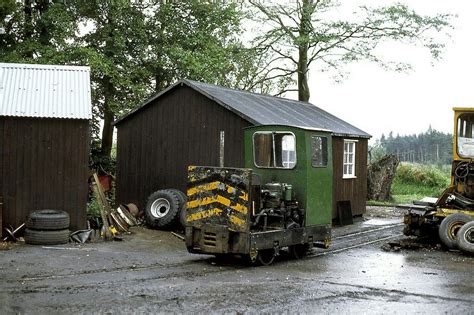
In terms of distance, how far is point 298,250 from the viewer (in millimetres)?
13250

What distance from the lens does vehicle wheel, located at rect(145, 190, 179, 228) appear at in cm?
1652

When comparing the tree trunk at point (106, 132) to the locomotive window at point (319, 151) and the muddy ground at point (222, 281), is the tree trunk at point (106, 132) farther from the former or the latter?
the locomotive window at point (319, 151)

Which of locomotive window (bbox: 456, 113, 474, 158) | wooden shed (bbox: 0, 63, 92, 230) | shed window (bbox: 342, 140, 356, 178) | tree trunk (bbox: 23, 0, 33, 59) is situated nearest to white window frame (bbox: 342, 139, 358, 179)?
shed window (bbox: 342, 140, 356, 178)

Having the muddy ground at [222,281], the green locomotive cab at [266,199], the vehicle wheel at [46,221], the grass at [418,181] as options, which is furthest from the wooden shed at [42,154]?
the grass at [418,181]

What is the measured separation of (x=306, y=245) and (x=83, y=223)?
5198mm

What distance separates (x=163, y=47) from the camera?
81.9 feet

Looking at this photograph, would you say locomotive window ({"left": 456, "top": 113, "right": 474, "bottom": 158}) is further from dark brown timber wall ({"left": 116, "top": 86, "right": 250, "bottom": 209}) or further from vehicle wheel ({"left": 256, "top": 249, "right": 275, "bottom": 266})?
vehicle wheel ({"left": 256, "top": 249, "right": 275, "bottom": 266})

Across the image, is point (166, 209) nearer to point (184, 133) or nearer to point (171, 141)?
point (171, 141)

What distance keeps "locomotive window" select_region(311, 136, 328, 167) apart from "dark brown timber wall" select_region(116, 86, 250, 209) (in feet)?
11.9

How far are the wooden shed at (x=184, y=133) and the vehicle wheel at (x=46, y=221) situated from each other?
435 cm

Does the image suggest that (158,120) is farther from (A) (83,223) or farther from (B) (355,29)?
(B) (355,29)

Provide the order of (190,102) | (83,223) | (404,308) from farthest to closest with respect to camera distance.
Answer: (190,102) → (83,223) → (404,308)

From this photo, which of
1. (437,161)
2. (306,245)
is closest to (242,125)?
(306,245)

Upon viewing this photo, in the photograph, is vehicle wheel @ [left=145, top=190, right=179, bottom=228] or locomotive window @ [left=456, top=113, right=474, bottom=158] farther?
vehicle wheel @ [left=145, top=190, right=179, bottom=228]
